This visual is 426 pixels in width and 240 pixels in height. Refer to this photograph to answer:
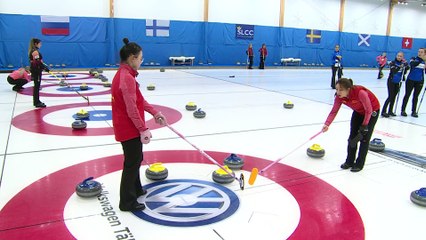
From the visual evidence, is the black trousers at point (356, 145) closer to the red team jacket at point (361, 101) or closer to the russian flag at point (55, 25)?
the red team jacket at point (361, 101)

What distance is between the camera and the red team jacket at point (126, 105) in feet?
11.9

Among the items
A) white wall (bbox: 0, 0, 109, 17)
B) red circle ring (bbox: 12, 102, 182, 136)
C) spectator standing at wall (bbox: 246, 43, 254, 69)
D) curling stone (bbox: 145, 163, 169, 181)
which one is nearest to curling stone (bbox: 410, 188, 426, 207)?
curling stone (bbox: 145, 163, 169, 181)

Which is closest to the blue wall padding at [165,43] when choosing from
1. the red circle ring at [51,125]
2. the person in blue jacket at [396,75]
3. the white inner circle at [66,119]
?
the red circle ring at [51,125]

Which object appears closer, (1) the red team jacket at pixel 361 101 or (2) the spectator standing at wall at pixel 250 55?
(1) the red team jacket at pixel 361 101

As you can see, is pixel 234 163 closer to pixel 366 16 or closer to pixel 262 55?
pixel 262 55

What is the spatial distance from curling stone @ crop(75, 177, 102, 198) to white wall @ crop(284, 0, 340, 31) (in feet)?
91.5

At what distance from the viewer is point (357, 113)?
5.57 meters

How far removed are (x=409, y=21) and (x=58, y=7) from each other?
32681 millimetres

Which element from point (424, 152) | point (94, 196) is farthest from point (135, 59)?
point (424, 152)

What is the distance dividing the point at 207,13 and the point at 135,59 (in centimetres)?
2390

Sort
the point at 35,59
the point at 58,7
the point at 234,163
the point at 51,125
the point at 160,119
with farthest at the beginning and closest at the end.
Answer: the point at 58,7 → the point at 35,59 → the point at 51,125 → the point at 234,163 → the point at 160,119

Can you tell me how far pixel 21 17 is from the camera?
2120cm

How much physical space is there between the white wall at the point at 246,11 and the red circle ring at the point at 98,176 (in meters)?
22.9

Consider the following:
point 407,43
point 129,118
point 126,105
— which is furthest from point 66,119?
point 407,43
